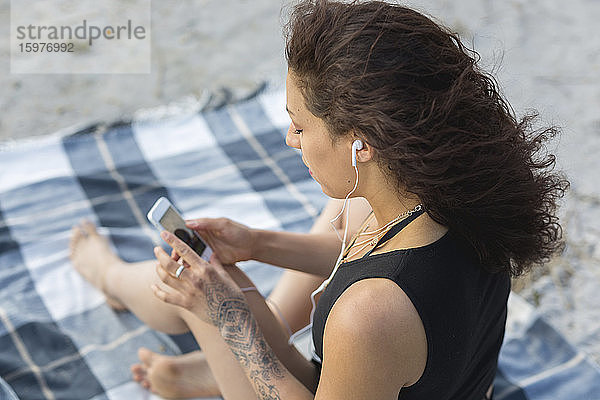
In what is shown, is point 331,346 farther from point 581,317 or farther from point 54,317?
point 581,317

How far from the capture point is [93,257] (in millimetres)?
2123

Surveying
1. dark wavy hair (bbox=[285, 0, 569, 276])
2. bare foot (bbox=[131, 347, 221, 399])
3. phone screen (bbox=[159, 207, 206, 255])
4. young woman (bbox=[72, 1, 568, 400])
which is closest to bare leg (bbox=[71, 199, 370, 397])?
bare foot (bbox=[131, 347, 221, 399])

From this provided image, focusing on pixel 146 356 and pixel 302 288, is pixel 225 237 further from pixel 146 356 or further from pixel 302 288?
pixel 146 356

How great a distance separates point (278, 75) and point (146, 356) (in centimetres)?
196

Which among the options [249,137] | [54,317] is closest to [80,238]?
[54,317]

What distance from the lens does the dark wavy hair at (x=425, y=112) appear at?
1.10 meters

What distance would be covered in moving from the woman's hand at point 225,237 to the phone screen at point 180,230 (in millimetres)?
34

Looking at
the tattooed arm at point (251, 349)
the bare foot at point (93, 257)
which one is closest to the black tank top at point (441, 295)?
the tattooed arm at point (251, 349)

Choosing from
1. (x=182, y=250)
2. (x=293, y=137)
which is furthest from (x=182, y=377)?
(x=293, y=137)

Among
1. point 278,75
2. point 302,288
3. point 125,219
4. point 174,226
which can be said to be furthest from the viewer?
point 278,75

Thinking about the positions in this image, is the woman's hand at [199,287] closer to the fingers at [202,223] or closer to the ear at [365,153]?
the fingers at [202,223]

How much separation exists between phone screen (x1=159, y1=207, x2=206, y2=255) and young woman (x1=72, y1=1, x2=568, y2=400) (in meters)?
0.14

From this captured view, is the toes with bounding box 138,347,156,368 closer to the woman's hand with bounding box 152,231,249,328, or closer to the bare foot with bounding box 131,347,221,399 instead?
the bare foot with bounding box 131,347,221,399

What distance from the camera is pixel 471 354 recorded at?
4.25ft
